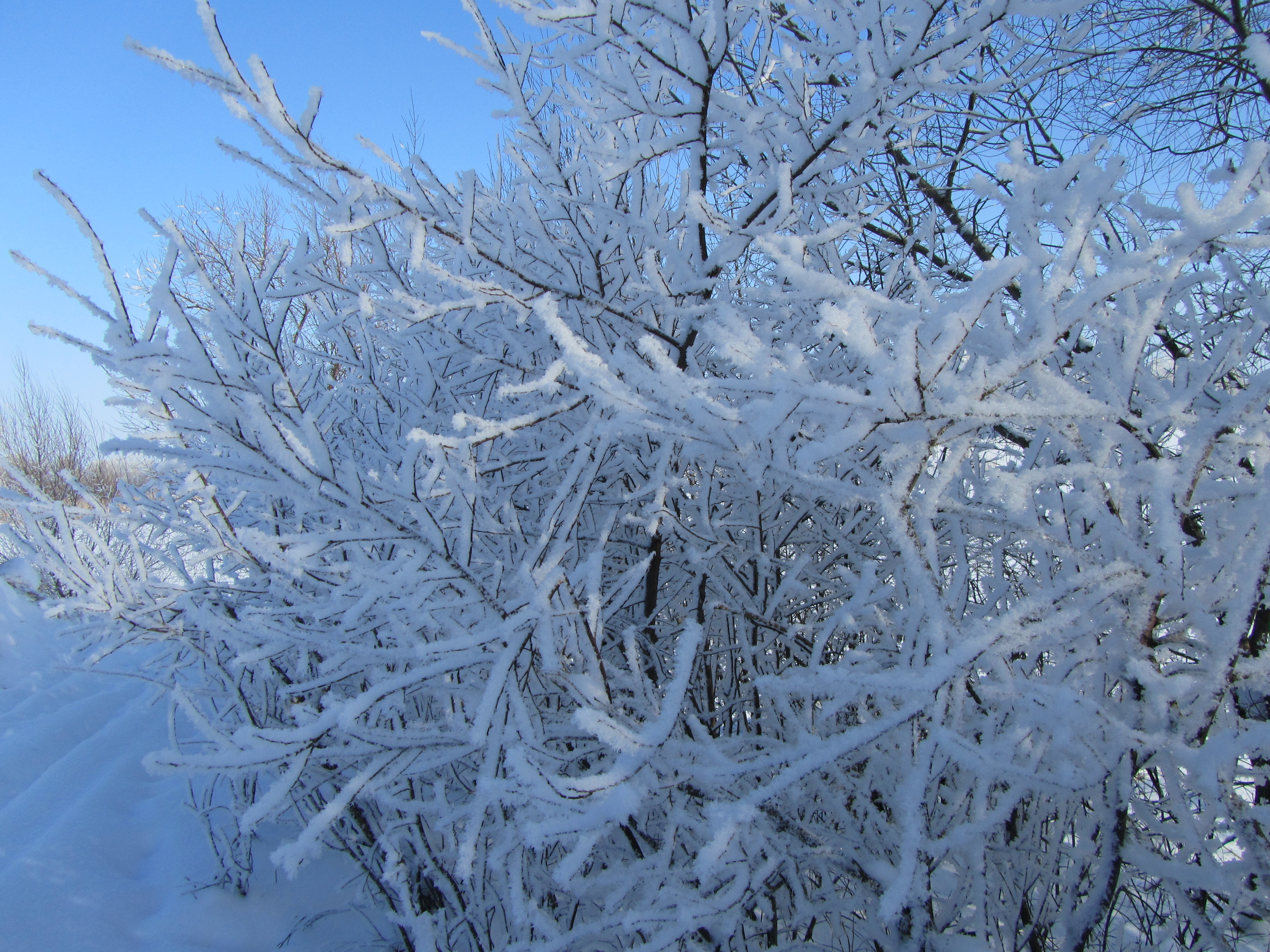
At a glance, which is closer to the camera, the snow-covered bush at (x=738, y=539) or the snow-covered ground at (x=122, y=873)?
the snow-covered bush at (x=738, y=539)

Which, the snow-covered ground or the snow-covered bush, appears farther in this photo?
the snow-covered ground

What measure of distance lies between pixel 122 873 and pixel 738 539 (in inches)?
128

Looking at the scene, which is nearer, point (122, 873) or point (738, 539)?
point (738, 539)

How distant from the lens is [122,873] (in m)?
2.83

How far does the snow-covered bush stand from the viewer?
0.87 m

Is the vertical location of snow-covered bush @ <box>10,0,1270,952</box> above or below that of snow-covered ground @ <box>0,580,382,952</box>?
above

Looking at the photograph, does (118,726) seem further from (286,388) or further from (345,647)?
(286,388)

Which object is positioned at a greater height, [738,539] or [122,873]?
[738,539]

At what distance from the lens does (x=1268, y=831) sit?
1017 millimetres

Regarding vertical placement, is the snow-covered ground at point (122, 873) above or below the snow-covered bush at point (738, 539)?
below

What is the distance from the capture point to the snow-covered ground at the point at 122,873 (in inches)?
94.8

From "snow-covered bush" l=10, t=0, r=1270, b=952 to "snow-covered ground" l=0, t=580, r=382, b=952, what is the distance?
1.76 ft

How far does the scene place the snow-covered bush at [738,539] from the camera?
2.86 feet

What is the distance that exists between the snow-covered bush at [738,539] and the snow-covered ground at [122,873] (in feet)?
1.76
